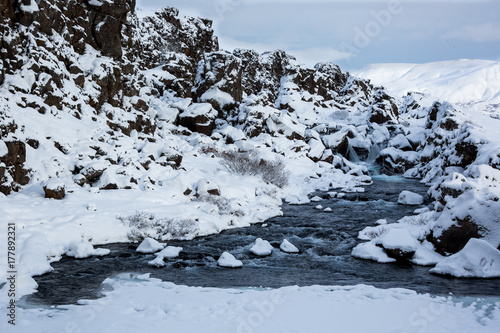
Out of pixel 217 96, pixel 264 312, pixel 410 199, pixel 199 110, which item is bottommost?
pixel 264 312

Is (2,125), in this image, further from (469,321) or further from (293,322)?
(469,321)

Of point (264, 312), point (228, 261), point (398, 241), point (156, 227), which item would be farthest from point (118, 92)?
point (264, 312)

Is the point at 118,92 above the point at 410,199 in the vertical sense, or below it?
above

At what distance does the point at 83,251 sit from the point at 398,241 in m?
12.1

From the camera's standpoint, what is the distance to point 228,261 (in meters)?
13.0

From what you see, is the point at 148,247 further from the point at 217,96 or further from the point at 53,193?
the point at 217,96

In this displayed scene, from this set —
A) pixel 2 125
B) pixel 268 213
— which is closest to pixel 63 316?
pixel 2 125

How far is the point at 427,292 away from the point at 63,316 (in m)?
9.51

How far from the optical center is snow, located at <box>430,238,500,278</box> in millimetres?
11250

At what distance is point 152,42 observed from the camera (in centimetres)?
5644

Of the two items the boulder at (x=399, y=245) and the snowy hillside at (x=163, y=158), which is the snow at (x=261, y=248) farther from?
the boulder at (x=399, y=245)

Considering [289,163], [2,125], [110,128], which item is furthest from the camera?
[289,163]

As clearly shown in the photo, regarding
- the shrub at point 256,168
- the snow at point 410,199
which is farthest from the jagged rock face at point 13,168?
the snow at point 410,199

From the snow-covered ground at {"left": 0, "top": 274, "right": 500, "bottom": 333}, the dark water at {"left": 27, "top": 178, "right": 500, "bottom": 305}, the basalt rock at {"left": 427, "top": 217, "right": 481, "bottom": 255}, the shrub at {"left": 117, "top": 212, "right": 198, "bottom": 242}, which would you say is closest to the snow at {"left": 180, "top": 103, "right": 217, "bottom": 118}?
the dark water at {"left": 27, "top": 178, "right": 500, "bottom": 305}
